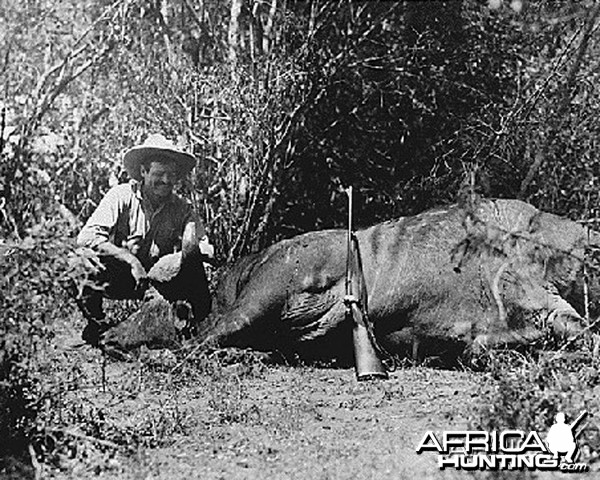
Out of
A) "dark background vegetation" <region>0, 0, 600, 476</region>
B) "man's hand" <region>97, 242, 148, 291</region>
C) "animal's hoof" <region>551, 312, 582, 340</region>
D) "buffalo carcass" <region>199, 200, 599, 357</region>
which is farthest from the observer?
"dark background vegetation" <region>0, 0, 600, 476</region>

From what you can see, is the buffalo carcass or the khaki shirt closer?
the buffalo carcass

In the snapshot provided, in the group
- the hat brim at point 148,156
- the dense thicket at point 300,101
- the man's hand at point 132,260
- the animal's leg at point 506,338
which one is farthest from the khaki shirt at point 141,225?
the animal's leg at point 506,338

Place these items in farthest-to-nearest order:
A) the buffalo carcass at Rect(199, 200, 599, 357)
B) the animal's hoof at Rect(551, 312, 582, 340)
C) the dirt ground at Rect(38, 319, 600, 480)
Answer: the buffalo carcass at Rect(199, 200, 599, 357), the animal's hoof at Rect(551, 312, 582, 340), the dirt ground at Rect(38, 319, 600, 480)

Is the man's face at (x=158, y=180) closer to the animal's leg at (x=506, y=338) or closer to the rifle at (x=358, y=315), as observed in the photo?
the rifle at (x=358, y=315)

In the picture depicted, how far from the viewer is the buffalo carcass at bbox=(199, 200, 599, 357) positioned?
561 cm

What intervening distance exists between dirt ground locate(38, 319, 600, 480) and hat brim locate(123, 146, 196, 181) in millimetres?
1290

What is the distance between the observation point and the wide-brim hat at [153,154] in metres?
6.35

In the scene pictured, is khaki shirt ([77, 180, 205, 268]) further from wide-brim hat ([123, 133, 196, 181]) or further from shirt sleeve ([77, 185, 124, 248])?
wide-brim hat ([123, 133, 196, 181])

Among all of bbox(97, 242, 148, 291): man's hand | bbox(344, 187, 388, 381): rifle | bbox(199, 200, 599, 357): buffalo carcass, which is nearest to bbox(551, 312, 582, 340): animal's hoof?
bbox(199, 200, 599, 357): buffalo carcass

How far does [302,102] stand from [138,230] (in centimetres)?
167

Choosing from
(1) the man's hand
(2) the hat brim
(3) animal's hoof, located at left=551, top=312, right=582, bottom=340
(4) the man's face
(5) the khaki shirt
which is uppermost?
(2) the hat brim

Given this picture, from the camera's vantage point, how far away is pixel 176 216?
620cm

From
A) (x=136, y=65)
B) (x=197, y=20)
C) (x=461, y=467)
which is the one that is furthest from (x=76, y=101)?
(x=461, y=467)

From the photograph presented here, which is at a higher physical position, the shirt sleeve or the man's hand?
the shirt sleeve
